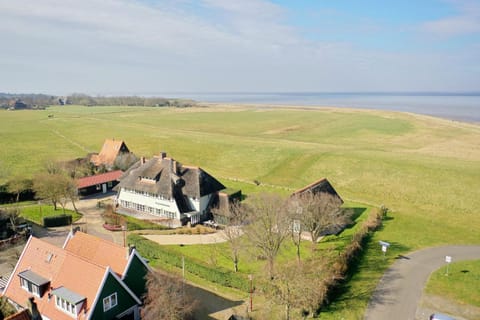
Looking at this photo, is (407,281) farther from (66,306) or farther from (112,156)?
(112,156)

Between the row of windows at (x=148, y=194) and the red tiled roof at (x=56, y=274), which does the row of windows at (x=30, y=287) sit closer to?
the red tiled roof at (x=56, y=274)

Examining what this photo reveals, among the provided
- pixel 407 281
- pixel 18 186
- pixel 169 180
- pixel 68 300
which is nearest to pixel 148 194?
pixel 169 180

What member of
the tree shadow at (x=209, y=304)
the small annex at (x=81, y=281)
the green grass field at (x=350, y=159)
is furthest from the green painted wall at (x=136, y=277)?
the green grass field at (x=350, y=159)

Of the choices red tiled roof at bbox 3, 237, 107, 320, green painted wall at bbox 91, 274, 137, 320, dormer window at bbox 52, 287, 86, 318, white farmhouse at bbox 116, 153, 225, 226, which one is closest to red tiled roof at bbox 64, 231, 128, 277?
green painted wall at bbox 91, 274, 137, 320

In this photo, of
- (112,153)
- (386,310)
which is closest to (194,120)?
(112,153)

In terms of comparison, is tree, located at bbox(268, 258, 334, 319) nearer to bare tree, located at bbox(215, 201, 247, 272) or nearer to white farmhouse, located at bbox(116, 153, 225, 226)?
bare tree, located at bbox(215, 201, 247, 272)

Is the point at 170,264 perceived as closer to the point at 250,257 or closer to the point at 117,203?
the point at 250,257
